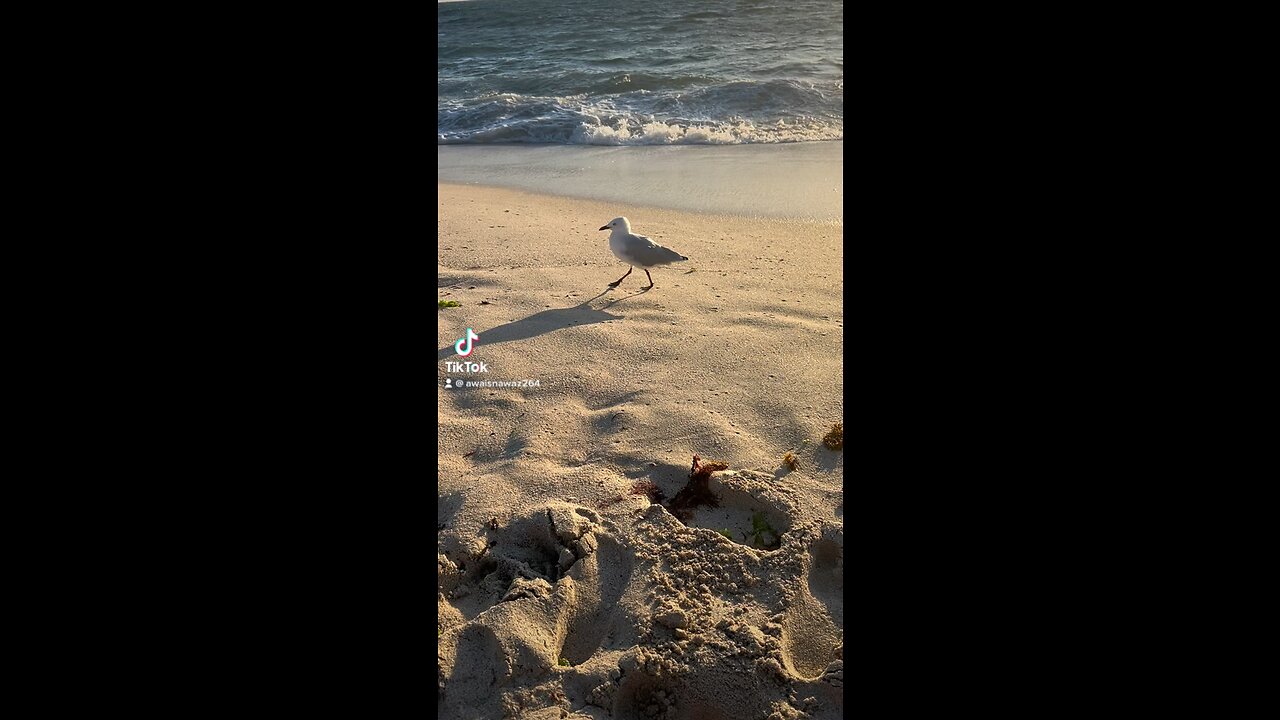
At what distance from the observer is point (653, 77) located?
13.5 metres

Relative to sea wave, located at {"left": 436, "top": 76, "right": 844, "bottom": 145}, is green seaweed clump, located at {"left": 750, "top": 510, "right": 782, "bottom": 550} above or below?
below

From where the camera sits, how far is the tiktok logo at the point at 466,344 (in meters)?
3.50

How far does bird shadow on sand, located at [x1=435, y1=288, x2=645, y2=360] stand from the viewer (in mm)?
3697

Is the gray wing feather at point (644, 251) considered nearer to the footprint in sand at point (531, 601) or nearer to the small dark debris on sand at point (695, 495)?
the small dark debris on sand at point (695, 495)

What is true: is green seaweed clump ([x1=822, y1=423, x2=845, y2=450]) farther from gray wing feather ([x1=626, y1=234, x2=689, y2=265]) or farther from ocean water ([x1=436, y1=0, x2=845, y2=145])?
ocean water ([x1=436, y1=0, x2=845, y2=145])

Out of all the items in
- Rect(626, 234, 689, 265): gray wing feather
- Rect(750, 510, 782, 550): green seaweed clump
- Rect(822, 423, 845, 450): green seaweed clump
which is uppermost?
Rect(626, 234, 689, 265): gray wing feather

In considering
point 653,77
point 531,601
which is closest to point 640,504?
point 531,601

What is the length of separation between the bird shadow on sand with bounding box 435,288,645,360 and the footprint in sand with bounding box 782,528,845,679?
1945 millimetres

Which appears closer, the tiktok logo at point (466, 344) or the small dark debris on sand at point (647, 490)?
the small dark debris on sand at point (647, 490)

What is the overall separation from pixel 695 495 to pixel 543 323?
1740 mm

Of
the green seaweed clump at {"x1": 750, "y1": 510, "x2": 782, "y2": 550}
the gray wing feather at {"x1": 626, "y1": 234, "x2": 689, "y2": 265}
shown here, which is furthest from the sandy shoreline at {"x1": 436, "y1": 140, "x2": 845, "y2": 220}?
the green seaweed clump at {"x1": 750, "y1": 510, "x2": 782, "y2": 550}

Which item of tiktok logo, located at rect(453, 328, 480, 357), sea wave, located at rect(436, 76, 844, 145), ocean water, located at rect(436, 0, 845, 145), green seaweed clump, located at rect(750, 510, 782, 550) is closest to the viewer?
green seaweed clump, located at rect(750, 510, 782, 550)

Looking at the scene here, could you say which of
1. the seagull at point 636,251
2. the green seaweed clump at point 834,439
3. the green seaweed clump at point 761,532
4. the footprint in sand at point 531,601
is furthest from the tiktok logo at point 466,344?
the green seaweed clump at point 761,532
